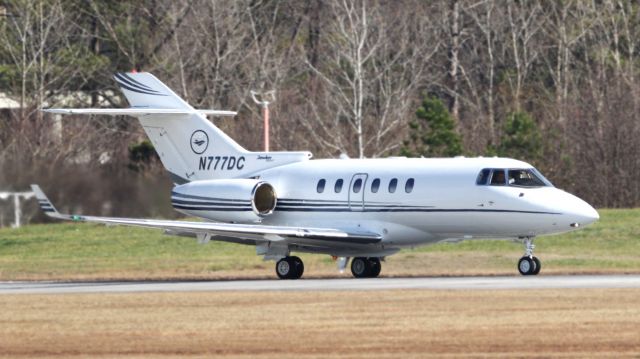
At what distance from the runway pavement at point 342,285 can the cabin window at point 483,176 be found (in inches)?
78.9

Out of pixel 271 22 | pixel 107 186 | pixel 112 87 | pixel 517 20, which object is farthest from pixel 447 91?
pixel 107 186

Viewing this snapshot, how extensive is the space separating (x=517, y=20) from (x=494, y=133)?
10.8 meters

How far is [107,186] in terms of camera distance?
1863 inches

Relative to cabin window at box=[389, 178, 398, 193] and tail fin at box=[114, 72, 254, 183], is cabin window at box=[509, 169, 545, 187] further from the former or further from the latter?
tail fin at box=[114, 72, 254, 183]

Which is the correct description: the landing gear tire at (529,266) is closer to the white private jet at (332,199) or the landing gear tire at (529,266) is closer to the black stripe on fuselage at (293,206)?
the white private jet at (332,199)

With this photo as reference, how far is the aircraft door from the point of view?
1455 inches

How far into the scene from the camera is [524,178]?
35219 millimetres

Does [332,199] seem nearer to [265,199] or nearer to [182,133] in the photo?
[265,199]

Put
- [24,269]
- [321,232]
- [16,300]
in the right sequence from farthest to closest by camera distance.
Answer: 1. [24,269]
2. [321,232]
3. [16,300]

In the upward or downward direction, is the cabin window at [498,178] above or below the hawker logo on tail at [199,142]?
below

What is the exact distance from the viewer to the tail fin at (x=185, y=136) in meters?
39.5

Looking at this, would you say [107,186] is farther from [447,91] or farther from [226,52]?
[447,91]

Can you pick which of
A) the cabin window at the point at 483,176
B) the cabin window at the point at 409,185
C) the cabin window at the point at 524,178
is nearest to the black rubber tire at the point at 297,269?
the cabin window at the point at 409,185

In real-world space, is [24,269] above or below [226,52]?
below
